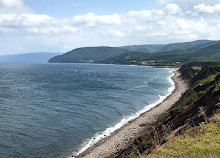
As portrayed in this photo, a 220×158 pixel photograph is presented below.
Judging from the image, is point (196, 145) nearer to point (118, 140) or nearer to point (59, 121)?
point (118, 140)

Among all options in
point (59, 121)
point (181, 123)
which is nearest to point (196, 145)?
point (181, 123)

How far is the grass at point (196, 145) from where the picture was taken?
63.8 ft

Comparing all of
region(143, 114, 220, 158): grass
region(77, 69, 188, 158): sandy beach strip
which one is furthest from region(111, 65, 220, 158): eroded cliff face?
region(77, 69, 188, 158): sandy beach strip

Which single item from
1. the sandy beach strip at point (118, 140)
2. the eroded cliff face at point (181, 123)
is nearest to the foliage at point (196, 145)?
the eroded cliff face at point (181, 123)

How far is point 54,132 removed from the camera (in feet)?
175

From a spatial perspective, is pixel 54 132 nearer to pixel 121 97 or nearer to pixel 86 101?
pixel 86 101

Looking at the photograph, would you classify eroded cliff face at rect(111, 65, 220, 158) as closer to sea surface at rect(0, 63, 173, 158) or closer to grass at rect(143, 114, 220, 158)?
grass at rect(143, 114, 220, 158)

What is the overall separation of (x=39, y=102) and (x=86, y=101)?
64.6ft

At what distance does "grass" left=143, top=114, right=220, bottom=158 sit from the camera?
1945 cm

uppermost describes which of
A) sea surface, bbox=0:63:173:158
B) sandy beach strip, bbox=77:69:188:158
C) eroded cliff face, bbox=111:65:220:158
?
eroded cliff face, bbox=111:65:220:158

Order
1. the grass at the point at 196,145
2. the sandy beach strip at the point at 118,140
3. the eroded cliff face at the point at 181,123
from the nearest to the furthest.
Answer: the grass at the point at 196,145, the eroded cliff face at the point at 181,123, the sandy beach strip at the point at 118,140

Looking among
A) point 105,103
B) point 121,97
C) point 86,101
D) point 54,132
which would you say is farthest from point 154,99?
point 54,132

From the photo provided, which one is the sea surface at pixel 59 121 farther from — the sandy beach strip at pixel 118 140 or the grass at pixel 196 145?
the grass at pixel 196 145

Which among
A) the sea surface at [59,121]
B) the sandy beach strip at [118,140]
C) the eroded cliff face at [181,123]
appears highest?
the eroded cliff face at [181,123]
